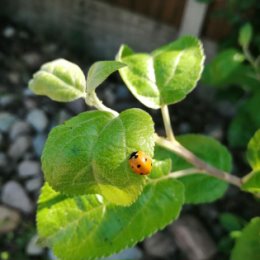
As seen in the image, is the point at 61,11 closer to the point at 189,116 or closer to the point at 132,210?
the point at 189,116

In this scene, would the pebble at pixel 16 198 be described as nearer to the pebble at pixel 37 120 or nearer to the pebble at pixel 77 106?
the pebble at pixel 37 120

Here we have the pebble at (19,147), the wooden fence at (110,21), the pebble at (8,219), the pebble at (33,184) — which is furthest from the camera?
the wooden fence at (110,21)

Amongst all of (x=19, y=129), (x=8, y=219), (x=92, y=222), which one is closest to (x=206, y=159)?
(x=92, y=222)

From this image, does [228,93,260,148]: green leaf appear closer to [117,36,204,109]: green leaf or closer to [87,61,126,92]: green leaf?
[117,36,204,109]: green leaf

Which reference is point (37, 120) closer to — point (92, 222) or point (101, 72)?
point (92, 222)

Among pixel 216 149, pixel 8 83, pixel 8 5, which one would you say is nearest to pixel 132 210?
pixel 216 149

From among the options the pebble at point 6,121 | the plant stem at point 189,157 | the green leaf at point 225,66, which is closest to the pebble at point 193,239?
the green leaf at point 225,66
